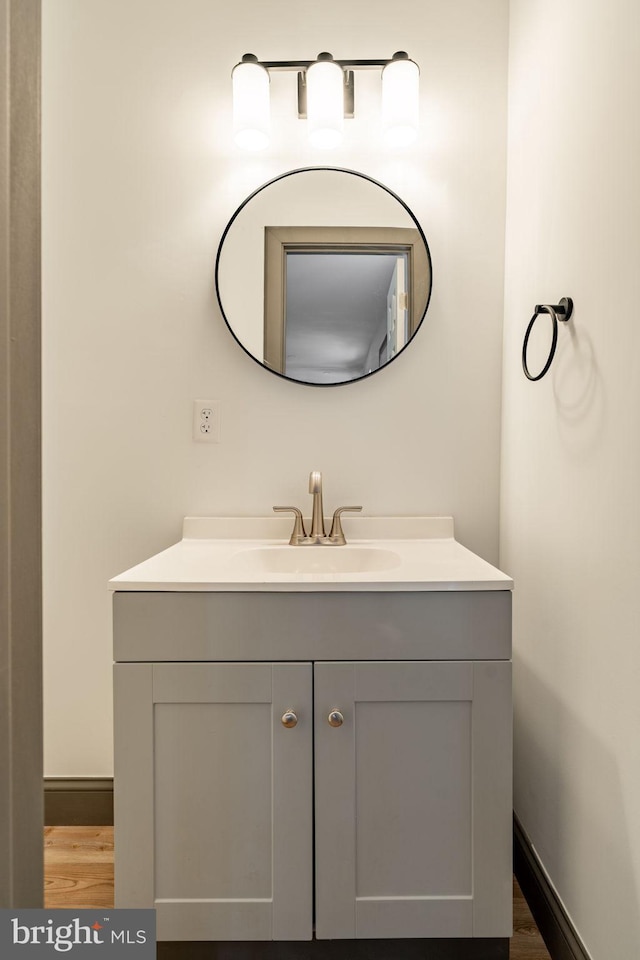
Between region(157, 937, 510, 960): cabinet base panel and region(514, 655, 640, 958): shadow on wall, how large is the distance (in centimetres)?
19

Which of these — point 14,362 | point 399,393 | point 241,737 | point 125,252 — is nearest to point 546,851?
point 241,737

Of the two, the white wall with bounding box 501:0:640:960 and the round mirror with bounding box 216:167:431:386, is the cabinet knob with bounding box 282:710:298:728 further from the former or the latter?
the round mirror with bounding box 216:167:431:386

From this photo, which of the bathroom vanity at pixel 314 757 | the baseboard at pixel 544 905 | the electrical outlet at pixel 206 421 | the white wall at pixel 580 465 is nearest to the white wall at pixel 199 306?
the electrical outlet at pixel 206 421

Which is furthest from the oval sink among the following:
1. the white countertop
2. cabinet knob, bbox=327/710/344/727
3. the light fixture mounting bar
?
the light fixture mounting bar

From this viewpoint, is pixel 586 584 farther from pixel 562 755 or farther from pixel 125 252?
pixel 125 252

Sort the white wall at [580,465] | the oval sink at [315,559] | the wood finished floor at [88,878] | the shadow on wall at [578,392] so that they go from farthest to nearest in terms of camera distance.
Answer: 1. the oval sink at [315,559]
2. the wood finished floor at [88,878]
3. the shadow on wall at [578,392]
4. the white wall at [580,465]

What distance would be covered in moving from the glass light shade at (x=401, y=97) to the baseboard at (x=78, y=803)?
190 centimetres

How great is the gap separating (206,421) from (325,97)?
87 centimetres

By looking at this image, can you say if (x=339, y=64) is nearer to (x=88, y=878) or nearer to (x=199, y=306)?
(x=199, y=306)

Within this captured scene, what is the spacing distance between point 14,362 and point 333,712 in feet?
3.08

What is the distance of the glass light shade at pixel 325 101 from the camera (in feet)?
5.37

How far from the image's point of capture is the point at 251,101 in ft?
5.39

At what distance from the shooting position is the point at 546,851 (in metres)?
1.40

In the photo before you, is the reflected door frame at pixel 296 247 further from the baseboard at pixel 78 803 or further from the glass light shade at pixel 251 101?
the baseboard at pixel 78 803
